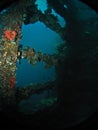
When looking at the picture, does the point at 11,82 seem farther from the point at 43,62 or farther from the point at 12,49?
the point at 43,62

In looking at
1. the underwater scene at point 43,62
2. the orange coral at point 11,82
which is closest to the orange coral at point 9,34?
the underwater scene at point 43,62

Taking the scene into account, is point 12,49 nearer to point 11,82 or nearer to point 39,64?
point 11,82

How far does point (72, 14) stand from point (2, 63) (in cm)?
433

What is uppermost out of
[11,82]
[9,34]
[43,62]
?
[9,34]

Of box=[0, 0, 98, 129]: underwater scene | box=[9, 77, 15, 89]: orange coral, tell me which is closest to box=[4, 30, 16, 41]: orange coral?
box=[0, 0, 98, 129]: underwater scene

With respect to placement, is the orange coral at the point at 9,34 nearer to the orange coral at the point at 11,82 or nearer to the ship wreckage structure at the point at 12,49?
the ship wreckage structure at the point at 12,49

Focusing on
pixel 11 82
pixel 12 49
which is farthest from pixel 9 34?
pixel 11 82

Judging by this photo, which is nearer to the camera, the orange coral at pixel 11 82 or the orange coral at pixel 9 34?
the orange coral at pixel 9 34

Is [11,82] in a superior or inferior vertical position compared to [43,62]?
inferior

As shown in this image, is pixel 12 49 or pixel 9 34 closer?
pixel 9 34

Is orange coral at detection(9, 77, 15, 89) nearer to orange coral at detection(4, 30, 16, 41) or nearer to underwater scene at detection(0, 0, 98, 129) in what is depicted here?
underwater scene at detection(0, 0, 98, 129)

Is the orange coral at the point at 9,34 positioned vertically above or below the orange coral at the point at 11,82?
above

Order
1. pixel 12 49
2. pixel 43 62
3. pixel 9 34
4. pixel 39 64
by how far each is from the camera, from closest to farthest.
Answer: pixel 9 34, pixel 12 49, pixel 43 62, pixel 39 64

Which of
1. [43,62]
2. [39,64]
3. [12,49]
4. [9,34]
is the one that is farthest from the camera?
[39,64]
